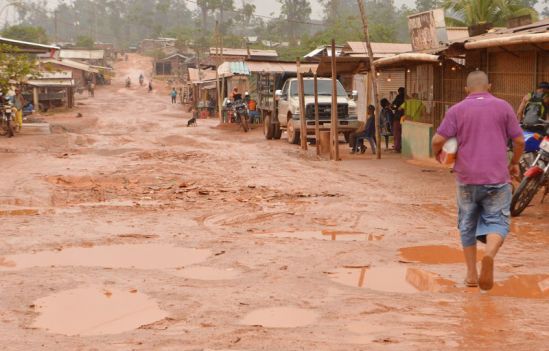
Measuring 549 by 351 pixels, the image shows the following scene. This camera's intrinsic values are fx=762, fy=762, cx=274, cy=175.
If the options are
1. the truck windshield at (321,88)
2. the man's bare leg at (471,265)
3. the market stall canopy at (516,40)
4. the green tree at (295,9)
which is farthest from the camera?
the green tree at (295,9)

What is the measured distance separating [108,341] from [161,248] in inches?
120

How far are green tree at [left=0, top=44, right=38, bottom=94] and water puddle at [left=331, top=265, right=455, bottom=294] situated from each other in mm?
20688

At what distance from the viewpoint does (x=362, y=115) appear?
2759 centimetres

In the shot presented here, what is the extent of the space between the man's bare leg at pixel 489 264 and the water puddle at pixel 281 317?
50.0 inches

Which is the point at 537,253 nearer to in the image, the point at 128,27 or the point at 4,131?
the point at 4,131

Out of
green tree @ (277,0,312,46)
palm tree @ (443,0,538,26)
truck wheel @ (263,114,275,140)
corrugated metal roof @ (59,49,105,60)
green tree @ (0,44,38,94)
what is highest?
green tree @ (277,0,312,46)

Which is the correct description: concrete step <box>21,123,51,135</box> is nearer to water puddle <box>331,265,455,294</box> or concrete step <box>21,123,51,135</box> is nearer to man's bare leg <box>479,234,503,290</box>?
water puddle <box>331,265,455,294</box>

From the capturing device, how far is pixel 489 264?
5418mm

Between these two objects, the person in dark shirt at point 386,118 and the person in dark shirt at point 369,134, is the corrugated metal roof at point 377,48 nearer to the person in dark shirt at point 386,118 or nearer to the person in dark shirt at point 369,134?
the person in dark shirt at point 386,118

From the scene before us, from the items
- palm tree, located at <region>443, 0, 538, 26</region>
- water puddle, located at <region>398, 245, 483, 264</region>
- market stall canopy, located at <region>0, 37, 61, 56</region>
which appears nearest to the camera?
water puddle, located at <region>398, 245, 483, 264</region>

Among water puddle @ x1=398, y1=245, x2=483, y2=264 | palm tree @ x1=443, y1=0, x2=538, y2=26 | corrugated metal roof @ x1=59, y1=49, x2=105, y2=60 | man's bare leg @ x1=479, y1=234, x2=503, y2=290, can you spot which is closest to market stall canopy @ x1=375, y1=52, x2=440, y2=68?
water puddle @ x1=398, y1=245, x2=483, y2=264

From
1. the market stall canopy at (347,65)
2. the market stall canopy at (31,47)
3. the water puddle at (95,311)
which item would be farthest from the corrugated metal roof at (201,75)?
the water puddle at (95,311)

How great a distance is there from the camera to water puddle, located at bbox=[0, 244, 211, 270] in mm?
6805

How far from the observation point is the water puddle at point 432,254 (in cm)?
695
